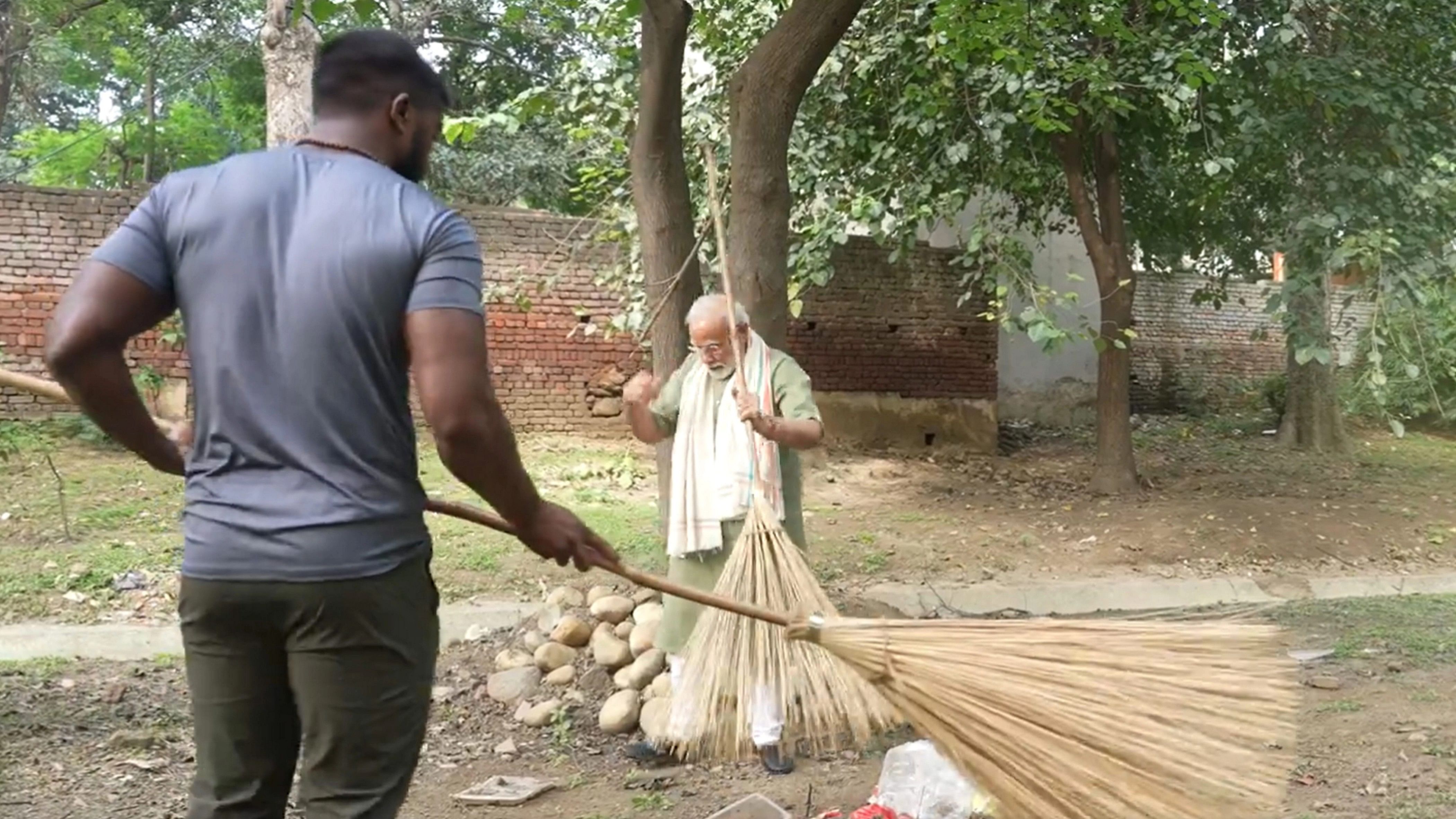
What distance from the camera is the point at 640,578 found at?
2607 mm

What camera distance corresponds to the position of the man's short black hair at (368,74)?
2.13m

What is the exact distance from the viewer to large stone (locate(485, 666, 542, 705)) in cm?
502

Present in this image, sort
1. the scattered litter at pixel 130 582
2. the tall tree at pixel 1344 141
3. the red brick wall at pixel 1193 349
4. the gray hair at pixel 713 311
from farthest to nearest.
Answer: the red brick wall at pixel 1193 349
the tall tree at pixel 1344 141
the scattered litter at pixel 130 582
the gray hair at pixel 713 311

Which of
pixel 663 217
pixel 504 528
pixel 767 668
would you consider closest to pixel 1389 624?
pixel 767 668

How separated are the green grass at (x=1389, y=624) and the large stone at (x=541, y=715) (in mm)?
3409

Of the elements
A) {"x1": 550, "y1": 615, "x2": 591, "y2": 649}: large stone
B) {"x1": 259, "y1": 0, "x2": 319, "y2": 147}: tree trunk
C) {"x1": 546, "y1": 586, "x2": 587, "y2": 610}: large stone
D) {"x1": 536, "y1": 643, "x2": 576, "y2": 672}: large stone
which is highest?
{"x1": 259, "y1": 0, "x2": 319, "y2": 147}: tree trunk

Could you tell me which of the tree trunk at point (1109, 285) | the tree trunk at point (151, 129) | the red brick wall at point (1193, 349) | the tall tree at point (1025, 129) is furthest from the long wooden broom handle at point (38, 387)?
the red brick wall at point (1193, 349)

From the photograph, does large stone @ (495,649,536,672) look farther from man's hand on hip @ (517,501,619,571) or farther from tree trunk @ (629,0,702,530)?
man's hand on hip @ (517,501,619,571)

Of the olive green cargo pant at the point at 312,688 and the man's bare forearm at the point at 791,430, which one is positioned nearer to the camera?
the olive green cargo pant at the point at 312,688

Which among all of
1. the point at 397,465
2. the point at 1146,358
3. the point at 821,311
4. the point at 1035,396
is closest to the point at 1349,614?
the point at 397,465

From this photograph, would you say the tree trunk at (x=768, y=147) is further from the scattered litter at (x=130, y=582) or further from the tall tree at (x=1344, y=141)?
the tall tree at (x=1344, y=141)

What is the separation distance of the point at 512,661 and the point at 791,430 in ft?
6.43

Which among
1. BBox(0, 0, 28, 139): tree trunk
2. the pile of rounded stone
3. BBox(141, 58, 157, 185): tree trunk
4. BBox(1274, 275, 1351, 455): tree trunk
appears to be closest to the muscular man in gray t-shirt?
the pile of rounded stone

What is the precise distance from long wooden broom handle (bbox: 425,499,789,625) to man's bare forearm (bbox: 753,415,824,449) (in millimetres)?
1038
